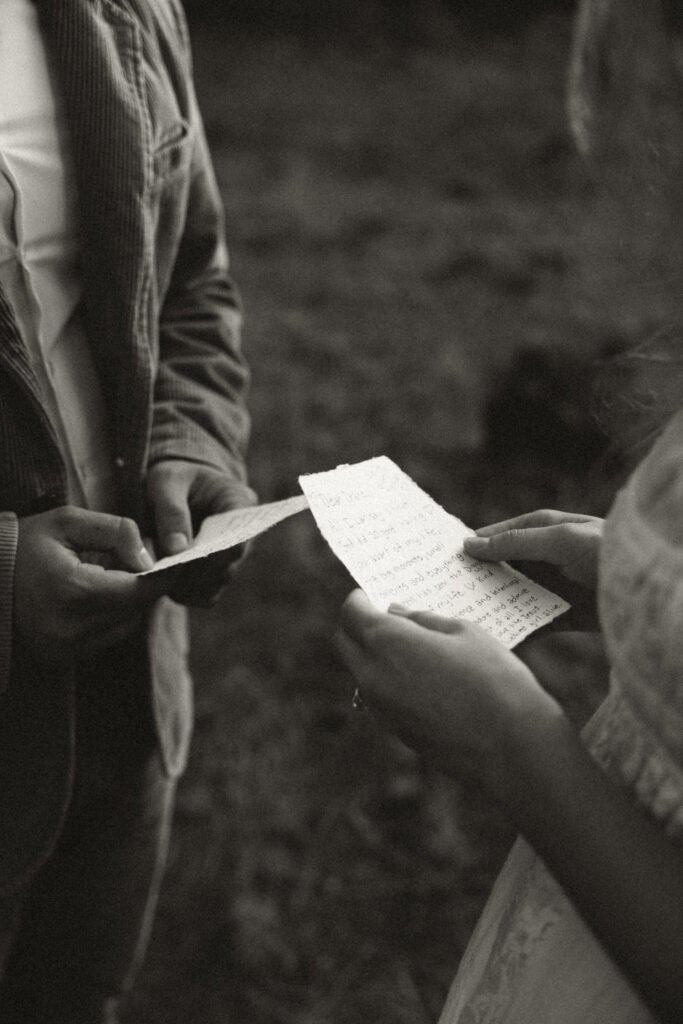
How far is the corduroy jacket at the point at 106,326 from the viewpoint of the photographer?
108 cm

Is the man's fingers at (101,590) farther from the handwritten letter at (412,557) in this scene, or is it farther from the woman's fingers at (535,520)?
the woman's fingers at (535,520)

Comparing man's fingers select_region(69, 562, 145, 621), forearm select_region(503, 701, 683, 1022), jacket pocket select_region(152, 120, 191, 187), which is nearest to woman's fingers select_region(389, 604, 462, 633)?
forearm select_region(503, 701, 683, 1022)

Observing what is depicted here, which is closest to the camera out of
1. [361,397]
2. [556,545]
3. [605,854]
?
[605,854]

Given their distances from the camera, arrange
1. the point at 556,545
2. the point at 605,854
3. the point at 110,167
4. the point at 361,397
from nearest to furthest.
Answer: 1. the point at 605,854
2. the point at 556,545
3. the point at 110,167
4. the point at 361,397

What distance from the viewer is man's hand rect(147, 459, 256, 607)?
118cm

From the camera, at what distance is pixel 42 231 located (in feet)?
3.68

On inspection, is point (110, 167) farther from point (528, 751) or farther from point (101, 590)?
point (528, 751)

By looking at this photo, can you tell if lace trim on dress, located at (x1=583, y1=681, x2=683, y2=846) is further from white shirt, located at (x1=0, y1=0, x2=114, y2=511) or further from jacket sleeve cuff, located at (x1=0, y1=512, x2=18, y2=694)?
white shirt, located at (x1=0, y1=0, x2=114, y2=511)

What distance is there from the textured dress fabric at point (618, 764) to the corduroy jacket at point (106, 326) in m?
0.59

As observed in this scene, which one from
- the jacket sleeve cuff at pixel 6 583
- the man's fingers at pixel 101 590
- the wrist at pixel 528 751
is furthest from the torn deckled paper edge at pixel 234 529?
the wrist at pixel 528 751

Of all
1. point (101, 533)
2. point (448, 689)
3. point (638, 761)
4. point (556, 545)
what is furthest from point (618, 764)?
point (101, 533)

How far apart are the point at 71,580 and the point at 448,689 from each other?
1.55 feet

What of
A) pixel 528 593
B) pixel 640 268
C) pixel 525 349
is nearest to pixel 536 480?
pixel 525 349

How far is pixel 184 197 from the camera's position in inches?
51.3
